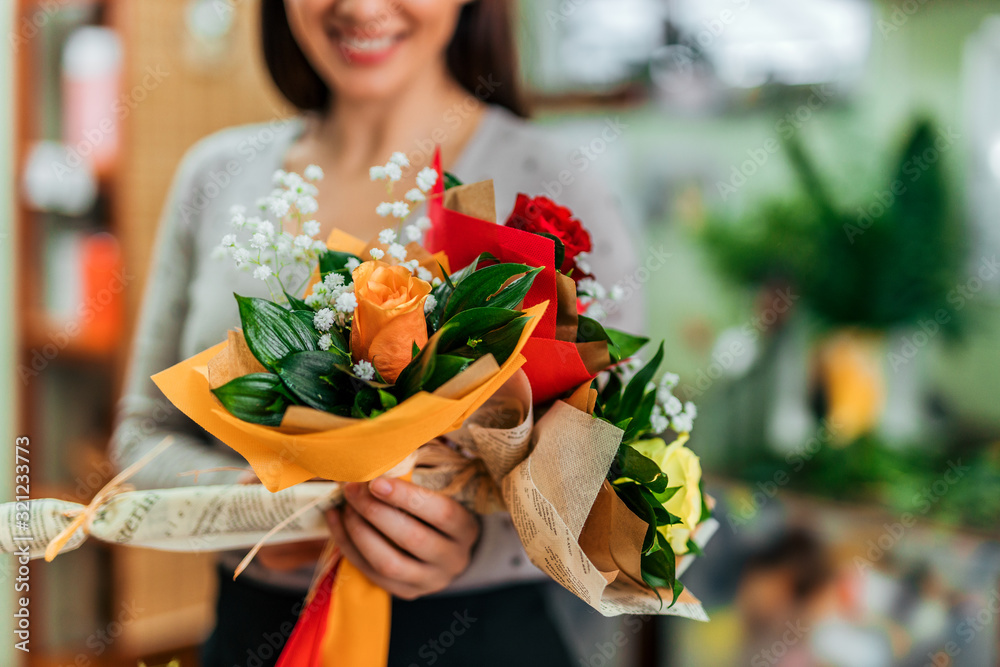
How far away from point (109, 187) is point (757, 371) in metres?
1.86

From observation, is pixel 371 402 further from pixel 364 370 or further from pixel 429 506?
pixel 429 506

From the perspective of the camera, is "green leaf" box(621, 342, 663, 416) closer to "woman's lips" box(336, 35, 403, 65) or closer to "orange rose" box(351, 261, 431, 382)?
"orange rose" box(351, 261, 431, 382)

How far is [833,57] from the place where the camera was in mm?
1731

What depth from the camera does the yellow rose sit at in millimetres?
567

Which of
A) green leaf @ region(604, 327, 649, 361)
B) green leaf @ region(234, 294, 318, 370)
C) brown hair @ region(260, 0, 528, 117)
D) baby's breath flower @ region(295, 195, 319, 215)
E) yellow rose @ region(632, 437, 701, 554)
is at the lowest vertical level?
yellow rose @ region(632, 437, 701, 554)

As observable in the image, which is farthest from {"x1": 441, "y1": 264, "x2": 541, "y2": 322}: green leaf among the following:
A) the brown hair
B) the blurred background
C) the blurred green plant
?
the blurred green plant

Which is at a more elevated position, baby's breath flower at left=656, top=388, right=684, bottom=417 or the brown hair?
the brown hair

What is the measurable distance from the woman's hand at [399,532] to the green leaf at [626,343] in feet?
0.70

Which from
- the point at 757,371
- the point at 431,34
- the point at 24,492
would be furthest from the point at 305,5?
the point at 757,371

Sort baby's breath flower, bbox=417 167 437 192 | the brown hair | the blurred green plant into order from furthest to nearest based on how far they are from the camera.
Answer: the blurred green plant → the brown hair → baby's breath flower, bbox=417 167 437 192

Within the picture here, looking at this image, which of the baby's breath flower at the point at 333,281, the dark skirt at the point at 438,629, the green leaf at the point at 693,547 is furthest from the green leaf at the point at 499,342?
the dark skirt at the point at 438,629

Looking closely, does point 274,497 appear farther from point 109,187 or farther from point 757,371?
point 109,187

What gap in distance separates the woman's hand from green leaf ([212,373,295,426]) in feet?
0.46

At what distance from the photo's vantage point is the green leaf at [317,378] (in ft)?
1.50
